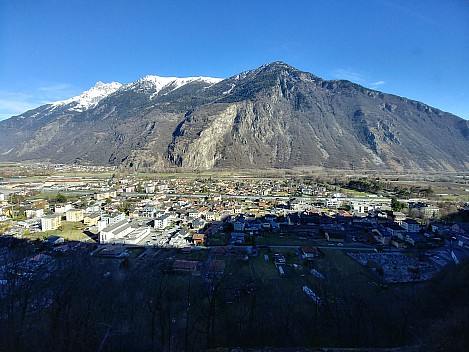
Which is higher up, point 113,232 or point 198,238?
point 113,232

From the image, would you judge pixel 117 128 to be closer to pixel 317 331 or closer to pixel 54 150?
pixel 54 150

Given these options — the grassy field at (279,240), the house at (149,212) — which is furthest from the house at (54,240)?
the grassy field at (279,240)

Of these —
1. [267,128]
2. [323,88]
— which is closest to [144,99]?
[267,128]

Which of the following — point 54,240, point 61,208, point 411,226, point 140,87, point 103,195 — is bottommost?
point 54,240

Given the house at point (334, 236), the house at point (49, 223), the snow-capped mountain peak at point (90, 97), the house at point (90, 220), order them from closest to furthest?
the house at point (334, 236), the house at point (49, 223), the house at point (90, 220), the snow-capped mountain peak at point (90, 97)

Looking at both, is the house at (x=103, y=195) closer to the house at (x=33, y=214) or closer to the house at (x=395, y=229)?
the house at (x=33, y=214)

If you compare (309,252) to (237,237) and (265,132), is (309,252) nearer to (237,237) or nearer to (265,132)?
(237,237)

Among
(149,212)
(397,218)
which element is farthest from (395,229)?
(149,212)
